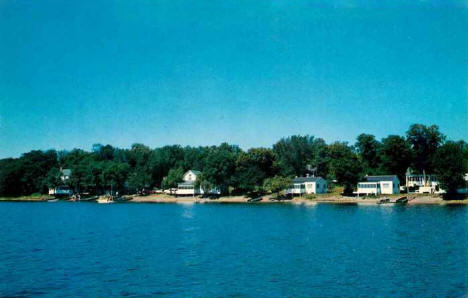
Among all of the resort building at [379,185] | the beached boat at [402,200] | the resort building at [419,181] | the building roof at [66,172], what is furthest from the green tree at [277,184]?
the building roof at [66,172]

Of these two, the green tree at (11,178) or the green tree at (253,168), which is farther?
the green tree at (11,178)

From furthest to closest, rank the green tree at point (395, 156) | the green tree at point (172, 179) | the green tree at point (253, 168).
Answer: the green tree at point (172, 179) < the green tree at point (253, 168) < the green tree at point (395, 156)

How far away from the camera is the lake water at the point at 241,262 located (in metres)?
21.2

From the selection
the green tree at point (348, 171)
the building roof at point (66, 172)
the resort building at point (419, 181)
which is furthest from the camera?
the building roof at point (66, 172)

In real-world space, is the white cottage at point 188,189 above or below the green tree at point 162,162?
below

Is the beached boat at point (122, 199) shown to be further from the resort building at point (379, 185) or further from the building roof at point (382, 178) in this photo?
the building roof at point (382, 178)

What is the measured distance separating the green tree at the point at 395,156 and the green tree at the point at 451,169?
62.2 feet

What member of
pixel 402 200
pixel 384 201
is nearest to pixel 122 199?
pixel 384 201

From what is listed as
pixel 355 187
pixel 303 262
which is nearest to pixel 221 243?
pixel 303 262

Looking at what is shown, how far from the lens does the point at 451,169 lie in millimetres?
78250

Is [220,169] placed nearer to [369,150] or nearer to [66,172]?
[369,150]

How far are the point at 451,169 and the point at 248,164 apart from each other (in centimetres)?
5026

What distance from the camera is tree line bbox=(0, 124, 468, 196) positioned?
96250 mm

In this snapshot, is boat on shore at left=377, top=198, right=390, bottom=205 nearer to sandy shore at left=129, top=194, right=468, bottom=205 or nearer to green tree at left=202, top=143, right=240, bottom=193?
sandy shore at left=129, top=194, right=468, bottom=205
